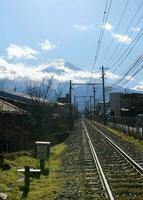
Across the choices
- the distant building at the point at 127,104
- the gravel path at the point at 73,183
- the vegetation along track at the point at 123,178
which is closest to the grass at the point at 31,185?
the gravel path at the point at 73,183

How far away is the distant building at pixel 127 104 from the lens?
90.4 m

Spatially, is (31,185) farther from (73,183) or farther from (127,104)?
(127,104)

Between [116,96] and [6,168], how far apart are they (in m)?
103

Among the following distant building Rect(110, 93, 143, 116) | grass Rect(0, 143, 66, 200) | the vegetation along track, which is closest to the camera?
the vegetation along track

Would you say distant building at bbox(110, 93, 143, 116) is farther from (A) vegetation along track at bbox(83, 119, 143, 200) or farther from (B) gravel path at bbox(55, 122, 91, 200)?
(B) gravel path at bbox(55, 122, 91, 200)

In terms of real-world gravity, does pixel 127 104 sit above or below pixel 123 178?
above

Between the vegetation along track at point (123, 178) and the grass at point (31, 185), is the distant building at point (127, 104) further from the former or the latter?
the grass at point (31, 185)

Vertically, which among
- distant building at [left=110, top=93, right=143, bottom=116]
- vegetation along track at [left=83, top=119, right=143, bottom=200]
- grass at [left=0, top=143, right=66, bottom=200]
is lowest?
grass at [left=0, top=143, right=66, bottom=200]

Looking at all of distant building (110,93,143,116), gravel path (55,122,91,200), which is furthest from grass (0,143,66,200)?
distant building (110,93,143,116)

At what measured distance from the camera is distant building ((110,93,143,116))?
9036 centimetres

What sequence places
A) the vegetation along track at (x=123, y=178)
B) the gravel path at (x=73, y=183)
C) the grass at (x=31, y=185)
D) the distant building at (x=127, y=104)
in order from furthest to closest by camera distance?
the distant building at (x=127, y=104)
the grass at (x=31, y=185)
the gravel path at (x=73, y=183)
the vegetation along track at (x=123, y=178)

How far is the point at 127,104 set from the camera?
10738cm

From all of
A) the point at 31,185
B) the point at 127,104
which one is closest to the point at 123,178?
the point at 31,185

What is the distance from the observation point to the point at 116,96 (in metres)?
121
